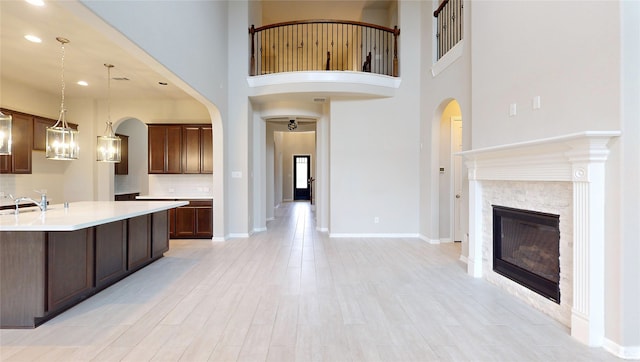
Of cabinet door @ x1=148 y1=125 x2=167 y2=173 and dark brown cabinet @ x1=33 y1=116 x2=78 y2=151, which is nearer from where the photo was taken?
dark brown cabinet @ x1=33 y1=116 x2=78 y2=151

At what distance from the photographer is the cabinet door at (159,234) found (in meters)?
4.70

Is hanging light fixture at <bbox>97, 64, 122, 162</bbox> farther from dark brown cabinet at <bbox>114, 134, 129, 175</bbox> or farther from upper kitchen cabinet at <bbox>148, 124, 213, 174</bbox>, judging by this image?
dark brown cabinet at <bbox>114, 134, 129, 175</bbox>

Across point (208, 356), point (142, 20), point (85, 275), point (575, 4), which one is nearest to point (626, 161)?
point (575, 4)

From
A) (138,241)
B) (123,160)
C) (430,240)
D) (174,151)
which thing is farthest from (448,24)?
(123,160)

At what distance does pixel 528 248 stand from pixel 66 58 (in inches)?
240

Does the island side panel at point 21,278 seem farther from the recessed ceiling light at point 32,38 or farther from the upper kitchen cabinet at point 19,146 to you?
the upper kitchen cabinet at point 19,146

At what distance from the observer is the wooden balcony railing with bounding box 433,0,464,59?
5.19 meters

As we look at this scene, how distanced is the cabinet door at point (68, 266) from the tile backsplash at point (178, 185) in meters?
3.66

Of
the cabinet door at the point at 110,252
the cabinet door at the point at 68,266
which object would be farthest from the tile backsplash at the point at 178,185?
the cabinet door at the point at 68,266

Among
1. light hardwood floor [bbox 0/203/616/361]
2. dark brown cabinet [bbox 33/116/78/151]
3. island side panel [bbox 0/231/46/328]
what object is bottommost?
light hardwood floor [bbox 0/203/616/361]

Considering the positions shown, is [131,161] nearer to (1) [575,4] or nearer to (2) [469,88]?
(2) [469,88]

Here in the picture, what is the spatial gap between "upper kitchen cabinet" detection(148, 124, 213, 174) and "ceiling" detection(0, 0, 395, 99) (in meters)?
0.70

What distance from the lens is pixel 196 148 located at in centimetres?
664

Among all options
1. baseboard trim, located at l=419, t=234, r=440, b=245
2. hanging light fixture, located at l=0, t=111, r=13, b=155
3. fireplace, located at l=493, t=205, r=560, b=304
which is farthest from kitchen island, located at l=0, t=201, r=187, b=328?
baseboard trim, located at l=419, t=234, r=440, b=245
